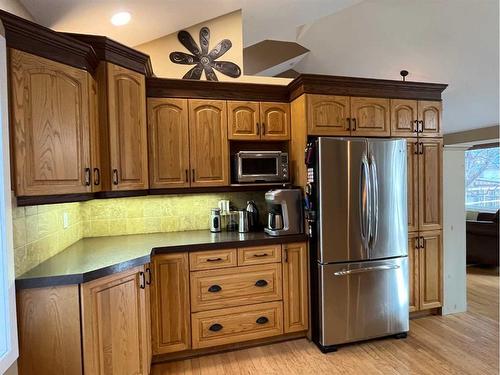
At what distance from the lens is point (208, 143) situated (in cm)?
280

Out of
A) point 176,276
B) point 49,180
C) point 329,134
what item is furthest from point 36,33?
point 329,134

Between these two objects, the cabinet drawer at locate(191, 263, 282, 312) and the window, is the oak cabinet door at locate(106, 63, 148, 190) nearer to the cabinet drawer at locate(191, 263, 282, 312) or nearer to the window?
the cabinet drawer at locate(191, 263, 282, 312)

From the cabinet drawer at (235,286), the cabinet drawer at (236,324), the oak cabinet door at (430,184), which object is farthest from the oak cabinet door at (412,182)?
the cabinet drawer at (236,324)

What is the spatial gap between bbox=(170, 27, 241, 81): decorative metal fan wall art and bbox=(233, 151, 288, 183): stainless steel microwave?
916 mm

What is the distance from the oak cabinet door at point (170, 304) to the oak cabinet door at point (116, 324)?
0.23 meters

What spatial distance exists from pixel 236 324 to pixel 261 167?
1.36 meters

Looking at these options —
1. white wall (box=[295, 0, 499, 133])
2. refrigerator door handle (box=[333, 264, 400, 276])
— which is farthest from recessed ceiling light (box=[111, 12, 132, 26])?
white wall (box=[295, 0, 499, 133])

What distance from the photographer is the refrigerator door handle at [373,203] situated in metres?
2.59

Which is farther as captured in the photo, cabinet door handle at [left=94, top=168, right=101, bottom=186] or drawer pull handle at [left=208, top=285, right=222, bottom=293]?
drawer pull handle at [left=208, top=285, right=222, bottom=293]

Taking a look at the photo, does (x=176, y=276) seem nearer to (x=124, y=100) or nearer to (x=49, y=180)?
(x=49, y=180)

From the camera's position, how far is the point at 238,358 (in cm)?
252

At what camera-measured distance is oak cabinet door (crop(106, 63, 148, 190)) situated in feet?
7.13

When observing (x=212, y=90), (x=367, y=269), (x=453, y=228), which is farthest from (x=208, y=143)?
(x=453, y=228)

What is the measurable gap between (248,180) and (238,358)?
4.85 ft
